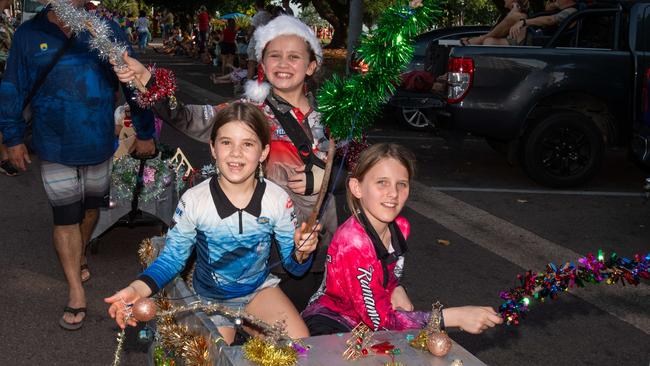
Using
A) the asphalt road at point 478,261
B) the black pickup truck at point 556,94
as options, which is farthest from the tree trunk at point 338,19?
the black pickup truck at point 556,94

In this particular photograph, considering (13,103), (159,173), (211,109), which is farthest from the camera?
(159,173)

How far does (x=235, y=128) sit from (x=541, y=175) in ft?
21.8

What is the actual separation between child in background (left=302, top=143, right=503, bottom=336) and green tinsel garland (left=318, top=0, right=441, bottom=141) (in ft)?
1.08

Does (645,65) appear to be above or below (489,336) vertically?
above

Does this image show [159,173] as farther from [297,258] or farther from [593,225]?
[593,225]

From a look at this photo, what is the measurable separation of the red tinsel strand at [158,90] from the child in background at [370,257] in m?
0.93

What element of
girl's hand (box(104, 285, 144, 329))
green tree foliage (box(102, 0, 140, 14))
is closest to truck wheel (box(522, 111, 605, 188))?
girl's hand (box(104, 285, 144, 329))

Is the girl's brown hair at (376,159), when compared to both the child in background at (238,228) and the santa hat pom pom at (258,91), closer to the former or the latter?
the child in background at (238,228)

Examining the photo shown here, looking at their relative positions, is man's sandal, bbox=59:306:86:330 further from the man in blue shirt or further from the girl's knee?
the girl's knee

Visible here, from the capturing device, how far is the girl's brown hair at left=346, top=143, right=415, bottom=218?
3418mm

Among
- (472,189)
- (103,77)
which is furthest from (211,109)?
(472,189)

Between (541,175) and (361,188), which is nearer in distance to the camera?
(361,188)

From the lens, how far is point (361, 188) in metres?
3.48

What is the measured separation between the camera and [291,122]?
3793 millimetres
